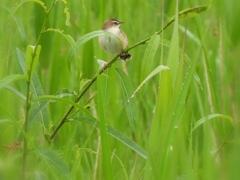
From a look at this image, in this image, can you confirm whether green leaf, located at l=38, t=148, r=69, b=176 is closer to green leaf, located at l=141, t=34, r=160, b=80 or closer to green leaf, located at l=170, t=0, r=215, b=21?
green leaf, located at l=141, t=34, r=160, b=80

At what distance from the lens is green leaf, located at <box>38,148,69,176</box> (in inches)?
77.2

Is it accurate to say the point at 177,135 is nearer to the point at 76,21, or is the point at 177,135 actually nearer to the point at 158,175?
the point at 158,175

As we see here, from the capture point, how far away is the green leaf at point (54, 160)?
1.96 metres

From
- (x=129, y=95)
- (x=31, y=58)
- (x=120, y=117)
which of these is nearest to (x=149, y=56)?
(x=129, y=95)

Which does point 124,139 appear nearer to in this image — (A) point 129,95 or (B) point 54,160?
(A) point 129,95

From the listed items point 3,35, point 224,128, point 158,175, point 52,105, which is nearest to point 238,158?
point 158,175

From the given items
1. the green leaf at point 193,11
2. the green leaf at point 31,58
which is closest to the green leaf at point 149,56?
the green leaf at point 193,11

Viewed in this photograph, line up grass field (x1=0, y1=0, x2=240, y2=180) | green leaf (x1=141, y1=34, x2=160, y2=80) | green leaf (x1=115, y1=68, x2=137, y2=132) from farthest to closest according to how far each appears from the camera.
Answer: green leaf (x1=115, y1=68, x2=137, y2=132) < green leaf (x1=141, y1=34, x2=160, y2=80) < grass field (x1=0, y1=0, x2=240, y2=180)

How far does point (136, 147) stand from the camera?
84.3 inches

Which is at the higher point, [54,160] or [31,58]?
[31,58]

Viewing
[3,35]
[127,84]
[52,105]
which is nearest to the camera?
[127,84]

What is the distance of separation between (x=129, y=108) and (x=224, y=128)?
1.08ft

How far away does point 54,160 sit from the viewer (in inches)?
78.4

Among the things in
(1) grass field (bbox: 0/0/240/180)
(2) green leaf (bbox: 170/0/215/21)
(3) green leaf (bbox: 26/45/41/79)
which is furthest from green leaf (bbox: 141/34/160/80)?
(3) green leaf (bbox: 26/45/41/79)
